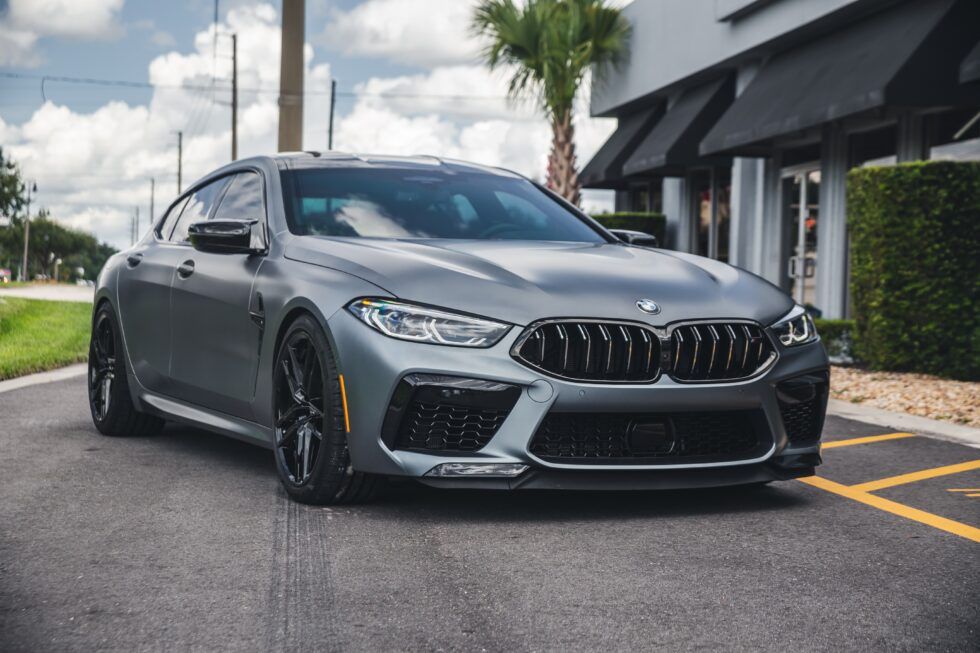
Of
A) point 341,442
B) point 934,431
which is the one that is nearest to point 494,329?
point 341,442

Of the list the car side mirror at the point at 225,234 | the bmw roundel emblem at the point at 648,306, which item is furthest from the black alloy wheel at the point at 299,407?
the bmw roundel emblem at the point at 648,306

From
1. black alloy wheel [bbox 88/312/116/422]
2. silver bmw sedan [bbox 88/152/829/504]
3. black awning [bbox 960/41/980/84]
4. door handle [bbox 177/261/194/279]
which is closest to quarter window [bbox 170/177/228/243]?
door handle [bbox 177/261/194/279]

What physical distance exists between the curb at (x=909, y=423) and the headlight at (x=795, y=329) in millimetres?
2581

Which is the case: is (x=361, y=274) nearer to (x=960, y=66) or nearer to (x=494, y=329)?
(x=494, y=329)

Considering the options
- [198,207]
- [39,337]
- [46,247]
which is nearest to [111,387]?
[198,207]

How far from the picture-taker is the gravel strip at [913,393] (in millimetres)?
8906

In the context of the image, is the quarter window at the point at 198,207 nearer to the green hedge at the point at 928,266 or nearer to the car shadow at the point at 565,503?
the car shadow at the point at 565,503

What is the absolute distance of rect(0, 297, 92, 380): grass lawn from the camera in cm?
1147

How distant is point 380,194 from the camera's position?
19.5ft

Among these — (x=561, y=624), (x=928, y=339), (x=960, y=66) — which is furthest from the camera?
(x=960, y=66)

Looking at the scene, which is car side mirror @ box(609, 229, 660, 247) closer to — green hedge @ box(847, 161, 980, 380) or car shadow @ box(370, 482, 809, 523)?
car shadow @ box(370, 482, 809, 523)

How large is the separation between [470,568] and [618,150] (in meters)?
22.1

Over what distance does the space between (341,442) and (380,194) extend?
1.57m

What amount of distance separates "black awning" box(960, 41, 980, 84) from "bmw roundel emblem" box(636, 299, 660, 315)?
29.8 feet
